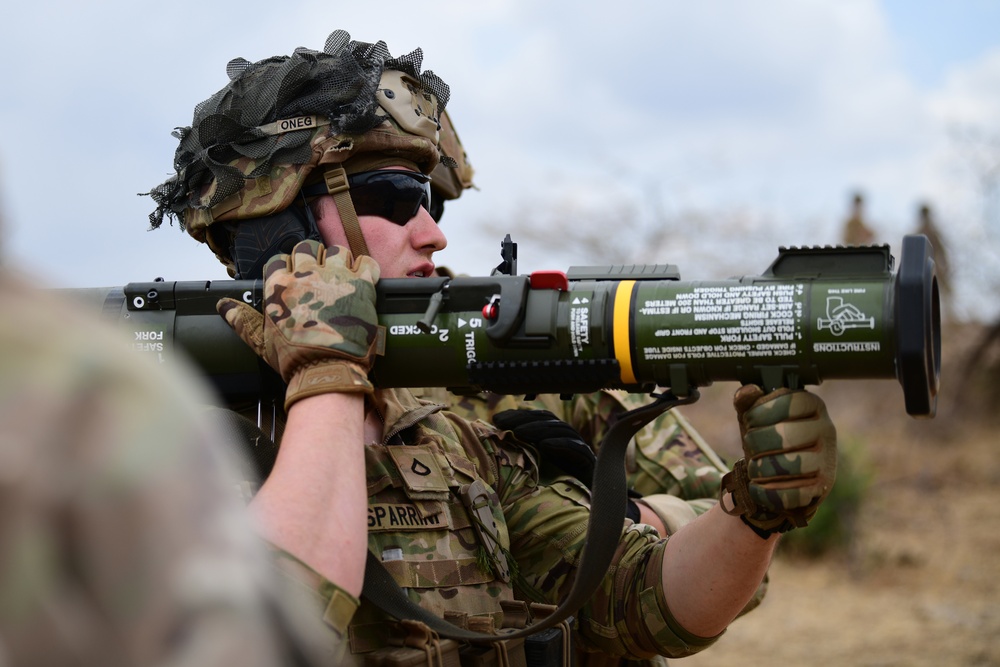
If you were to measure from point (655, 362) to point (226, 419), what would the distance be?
106cm

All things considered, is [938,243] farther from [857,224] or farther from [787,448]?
[787,448]

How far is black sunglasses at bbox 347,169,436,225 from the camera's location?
3.31m

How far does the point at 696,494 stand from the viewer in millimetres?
4816

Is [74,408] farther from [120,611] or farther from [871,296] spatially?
[871,296]

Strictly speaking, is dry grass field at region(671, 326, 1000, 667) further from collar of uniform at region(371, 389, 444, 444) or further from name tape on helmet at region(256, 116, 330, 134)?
name tape on helmet at region(256, 116, 330, 134)

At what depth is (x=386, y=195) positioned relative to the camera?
3314mm

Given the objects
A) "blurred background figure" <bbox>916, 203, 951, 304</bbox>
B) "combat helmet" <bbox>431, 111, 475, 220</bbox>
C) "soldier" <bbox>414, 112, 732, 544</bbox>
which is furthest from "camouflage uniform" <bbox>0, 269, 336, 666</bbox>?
"blurred background figure" <bbox>916, 203, 951, 304</bbox>

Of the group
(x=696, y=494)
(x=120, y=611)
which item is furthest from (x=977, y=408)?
(x=120, y=611)

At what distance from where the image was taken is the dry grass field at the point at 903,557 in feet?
31.7

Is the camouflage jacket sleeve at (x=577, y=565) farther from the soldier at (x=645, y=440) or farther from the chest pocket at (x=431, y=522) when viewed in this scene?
the soldier at (x=645, y=440)

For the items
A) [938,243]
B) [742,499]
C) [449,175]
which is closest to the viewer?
[742,499]

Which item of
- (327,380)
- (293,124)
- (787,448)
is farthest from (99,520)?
(293,124)

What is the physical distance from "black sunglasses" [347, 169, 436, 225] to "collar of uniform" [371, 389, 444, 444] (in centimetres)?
50

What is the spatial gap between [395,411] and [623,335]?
2.85 feet
